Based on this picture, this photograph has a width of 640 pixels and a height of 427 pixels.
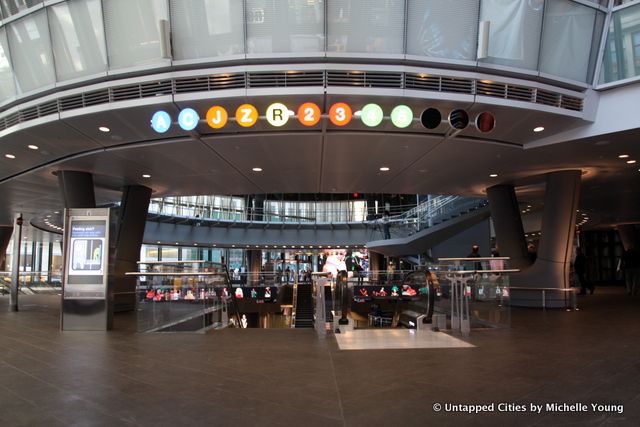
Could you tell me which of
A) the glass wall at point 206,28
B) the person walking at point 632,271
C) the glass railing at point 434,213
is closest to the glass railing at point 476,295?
the glass wall at point 206,28

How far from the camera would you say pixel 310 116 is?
965 cm

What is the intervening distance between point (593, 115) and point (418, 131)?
406 cm

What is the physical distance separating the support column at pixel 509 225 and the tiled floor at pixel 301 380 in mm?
8842

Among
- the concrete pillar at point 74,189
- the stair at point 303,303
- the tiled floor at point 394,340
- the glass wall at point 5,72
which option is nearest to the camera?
the tiled floor at point 394,340

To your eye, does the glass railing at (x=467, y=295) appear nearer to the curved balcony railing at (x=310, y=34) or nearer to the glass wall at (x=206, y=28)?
the curved balcony railing at (x=310, y=34)

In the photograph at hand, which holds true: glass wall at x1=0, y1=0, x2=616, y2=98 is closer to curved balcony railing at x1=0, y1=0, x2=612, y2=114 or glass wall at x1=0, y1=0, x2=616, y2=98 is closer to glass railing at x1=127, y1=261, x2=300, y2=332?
curved balcony railing at x1=0, y1=0, x2=612, y2=114

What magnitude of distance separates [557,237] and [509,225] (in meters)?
2.60

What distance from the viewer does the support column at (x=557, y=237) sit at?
1591cm

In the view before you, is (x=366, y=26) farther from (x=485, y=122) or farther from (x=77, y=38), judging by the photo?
(x=77, y=38)

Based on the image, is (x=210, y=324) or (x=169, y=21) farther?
(x=210, y=324)

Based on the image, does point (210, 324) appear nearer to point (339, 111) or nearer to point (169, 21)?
point (339, 111)

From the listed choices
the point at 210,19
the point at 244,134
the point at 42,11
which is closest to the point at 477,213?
the point at 244,134

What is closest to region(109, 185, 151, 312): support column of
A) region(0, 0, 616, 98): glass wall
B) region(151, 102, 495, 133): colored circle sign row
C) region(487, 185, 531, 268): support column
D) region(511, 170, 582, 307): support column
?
region(0, 0, 616, 98): glass wall

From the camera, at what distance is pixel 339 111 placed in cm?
964
